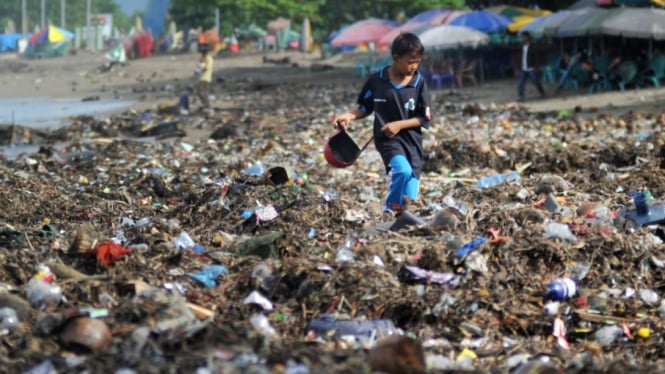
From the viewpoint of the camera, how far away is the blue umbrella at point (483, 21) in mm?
27188

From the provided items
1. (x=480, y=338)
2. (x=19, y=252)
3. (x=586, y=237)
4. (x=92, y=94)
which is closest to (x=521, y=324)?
(x=480, y=338)

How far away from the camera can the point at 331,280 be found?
5113 mm

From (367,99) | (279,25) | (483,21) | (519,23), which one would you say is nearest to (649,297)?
(367,99)

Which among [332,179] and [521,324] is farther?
[332,179]

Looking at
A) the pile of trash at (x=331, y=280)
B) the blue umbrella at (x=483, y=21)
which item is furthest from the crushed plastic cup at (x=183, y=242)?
the blue umbrella at (x=483, y=21)

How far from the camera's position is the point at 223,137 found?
15117 millimetres

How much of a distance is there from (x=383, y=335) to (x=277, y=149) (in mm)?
8654

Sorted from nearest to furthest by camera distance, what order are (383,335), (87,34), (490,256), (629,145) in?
(383,335)
(490,256)
(629,145)
(87,34)

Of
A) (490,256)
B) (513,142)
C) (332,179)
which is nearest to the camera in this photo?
(490,256)

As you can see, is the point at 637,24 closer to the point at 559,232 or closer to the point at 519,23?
the point at 519,23

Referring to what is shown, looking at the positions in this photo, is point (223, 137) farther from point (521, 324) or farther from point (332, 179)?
point (521, 324)

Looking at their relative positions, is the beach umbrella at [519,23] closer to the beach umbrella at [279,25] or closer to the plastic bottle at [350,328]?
the plastic bottle at [350,328]

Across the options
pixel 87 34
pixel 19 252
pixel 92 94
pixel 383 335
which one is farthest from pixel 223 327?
pixel 87 34

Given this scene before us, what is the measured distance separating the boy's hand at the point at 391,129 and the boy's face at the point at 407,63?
0.33 m
